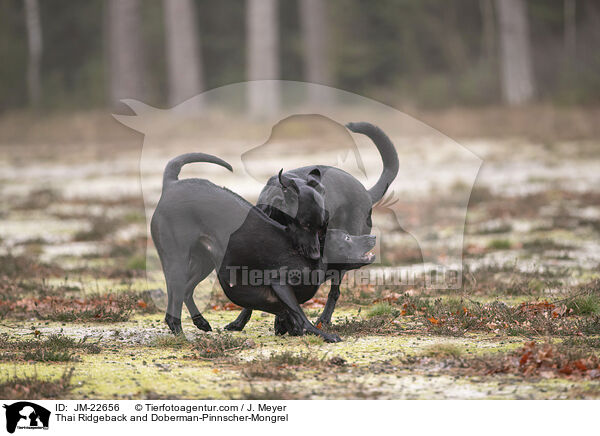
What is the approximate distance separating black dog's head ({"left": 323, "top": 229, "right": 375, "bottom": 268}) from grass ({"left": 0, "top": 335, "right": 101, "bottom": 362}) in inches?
84.8

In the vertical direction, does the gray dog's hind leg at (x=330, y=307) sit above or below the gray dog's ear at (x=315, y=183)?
below

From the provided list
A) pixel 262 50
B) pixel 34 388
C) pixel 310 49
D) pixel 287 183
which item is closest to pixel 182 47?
pixel 262 50

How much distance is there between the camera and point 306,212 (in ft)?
22.1

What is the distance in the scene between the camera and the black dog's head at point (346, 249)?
7.23 m

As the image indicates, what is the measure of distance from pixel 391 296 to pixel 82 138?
2645 cm

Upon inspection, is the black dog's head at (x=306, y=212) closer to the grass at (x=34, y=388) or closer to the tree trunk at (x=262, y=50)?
the grass at (x=34, y=388)

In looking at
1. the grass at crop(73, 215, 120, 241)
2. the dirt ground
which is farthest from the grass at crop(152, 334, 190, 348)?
the grass at crop(73, 215, 120, 241)

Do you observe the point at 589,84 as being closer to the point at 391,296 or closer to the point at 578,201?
the point at 578,201

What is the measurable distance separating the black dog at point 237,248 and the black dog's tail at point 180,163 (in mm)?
113

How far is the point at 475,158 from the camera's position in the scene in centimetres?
2242
